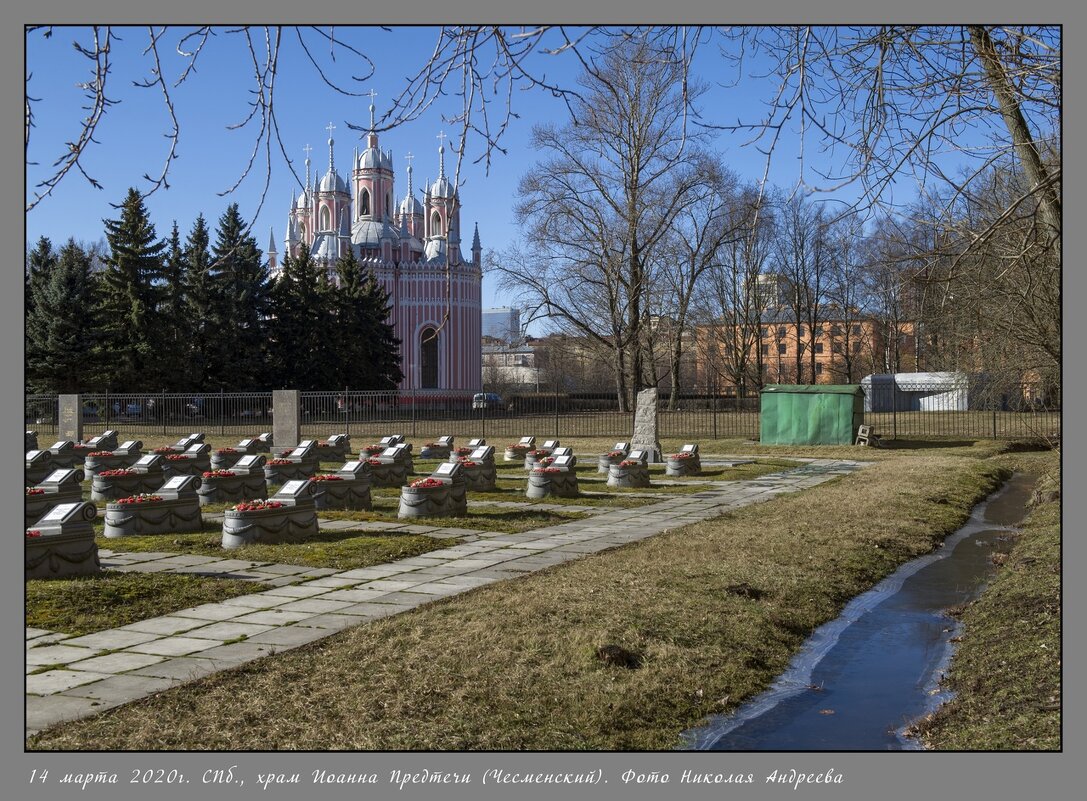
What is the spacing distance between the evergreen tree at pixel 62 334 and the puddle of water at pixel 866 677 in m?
38.6

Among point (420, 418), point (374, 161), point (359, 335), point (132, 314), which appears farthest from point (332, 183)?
point (420, 418)

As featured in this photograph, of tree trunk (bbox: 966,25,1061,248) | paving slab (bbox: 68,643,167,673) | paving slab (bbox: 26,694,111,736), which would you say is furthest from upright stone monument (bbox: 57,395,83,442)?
tree trunk (bbox: 966,25,1061,248)

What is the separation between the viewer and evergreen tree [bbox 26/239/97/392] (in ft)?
136

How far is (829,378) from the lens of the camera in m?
70.2

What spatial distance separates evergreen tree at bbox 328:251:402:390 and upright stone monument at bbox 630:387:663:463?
29.2 m

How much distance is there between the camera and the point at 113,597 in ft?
28.9

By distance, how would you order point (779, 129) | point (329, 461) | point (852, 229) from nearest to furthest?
point (779, 129), point (852, 229), point (329, 461)

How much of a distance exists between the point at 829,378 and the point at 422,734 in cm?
6808

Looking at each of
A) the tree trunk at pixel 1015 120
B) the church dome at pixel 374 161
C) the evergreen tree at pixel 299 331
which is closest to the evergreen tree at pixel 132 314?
the evergreen tree at pixel 299 331

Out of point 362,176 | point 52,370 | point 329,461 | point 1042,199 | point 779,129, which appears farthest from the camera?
point 362,176

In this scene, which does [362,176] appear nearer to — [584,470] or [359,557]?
[584,470]

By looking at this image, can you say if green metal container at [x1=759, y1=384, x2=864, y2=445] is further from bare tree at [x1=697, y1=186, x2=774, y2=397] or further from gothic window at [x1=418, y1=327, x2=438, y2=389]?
gothic window at [x1=418, y1=327, x2=438, y2=389]

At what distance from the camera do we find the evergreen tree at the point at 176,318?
43.7 m

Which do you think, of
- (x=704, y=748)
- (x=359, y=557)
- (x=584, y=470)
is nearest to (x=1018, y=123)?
(x=704, y=748)
